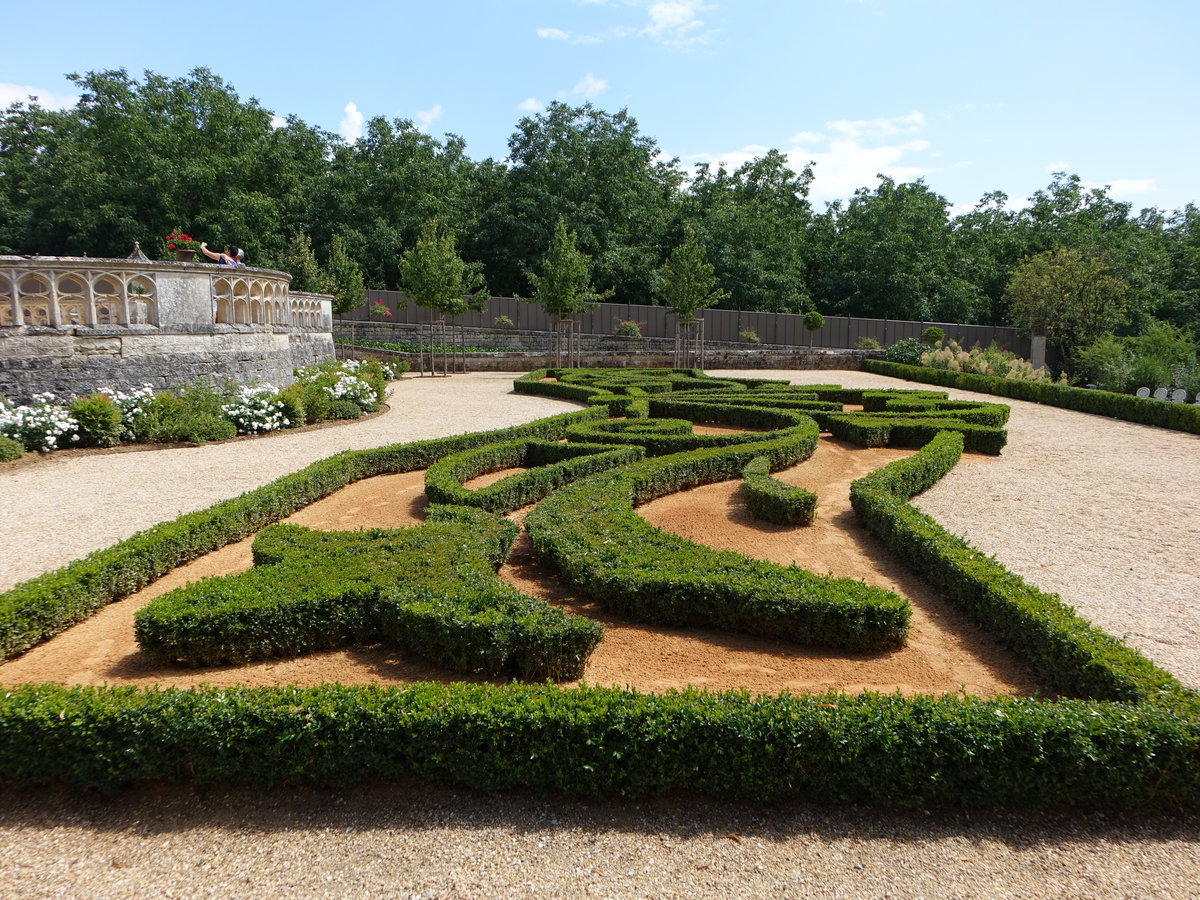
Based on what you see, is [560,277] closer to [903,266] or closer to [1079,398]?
[1079,398]

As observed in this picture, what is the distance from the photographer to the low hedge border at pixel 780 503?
30.1ft

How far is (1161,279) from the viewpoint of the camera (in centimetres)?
4278

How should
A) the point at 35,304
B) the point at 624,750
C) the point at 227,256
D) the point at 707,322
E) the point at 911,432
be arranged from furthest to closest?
the point at 707,322 → the point at 227,256 → the point at 911,432 → the point at 35,304 → the point at 624,750

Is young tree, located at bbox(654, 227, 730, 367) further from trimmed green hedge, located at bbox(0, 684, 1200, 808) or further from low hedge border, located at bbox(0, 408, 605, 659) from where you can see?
trimmed green hedge, located at bbox(0, 684, 1200, 808)

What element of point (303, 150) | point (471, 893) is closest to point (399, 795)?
point (471, 893)

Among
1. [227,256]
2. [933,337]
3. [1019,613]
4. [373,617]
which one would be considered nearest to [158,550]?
[373,617]

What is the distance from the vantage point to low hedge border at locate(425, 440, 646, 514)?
368 inches

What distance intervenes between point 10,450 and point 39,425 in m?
0.78

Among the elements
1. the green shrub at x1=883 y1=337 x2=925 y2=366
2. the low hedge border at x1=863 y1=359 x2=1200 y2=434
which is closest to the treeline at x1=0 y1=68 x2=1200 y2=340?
the green shrub at x1=883 y1=337 x2=925 y2=366

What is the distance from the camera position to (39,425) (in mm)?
12750

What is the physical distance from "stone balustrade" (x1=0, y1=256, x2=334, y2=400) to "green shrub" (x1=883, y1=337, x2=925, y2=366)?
26205mm

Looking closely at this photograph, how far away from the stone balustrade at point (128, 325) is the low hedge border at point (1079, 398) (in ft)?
67.8

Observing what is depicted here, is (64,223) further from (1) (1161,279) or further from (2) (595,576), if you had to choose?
(1) (1161,279)

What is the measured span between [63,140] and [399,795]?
52.8 m
